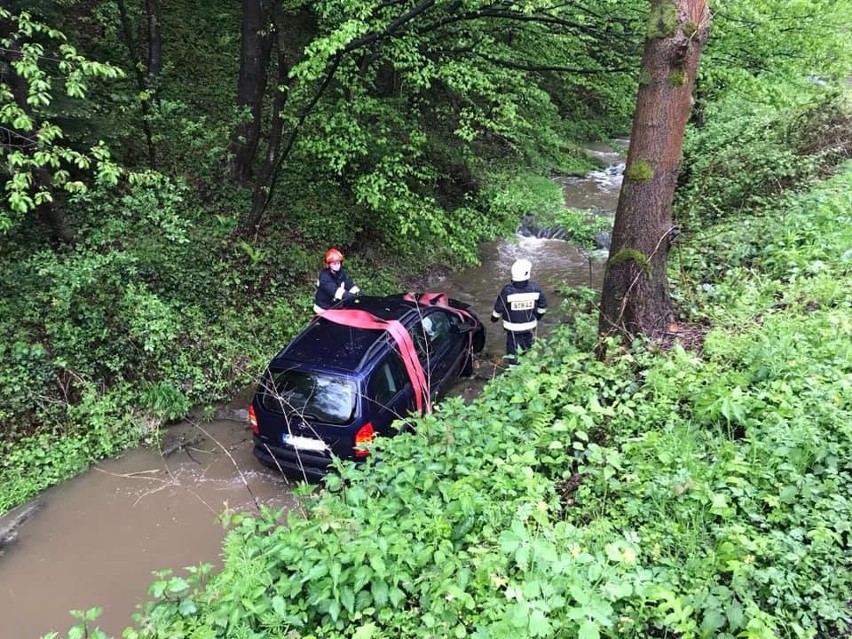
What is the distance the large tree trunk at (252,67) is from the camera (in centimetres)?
1015

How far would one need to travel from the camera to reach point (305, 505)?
12.5ft

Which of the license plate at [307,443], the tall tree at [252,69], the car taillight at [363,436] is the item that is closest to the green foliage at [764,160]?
the car taillight at [363,436]

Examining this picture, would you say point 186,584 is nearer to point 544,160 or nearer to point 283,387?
point 283,387

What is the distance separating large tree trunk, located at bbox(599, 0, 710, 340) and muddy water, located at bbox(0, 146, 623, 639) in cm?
335

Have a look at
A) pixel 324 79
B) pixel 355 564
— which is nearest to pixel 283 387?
pixel 355 564

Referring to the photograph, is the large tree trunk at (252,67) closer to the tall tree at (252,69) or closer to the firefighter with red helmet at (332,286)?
the tall tree at (252,69)

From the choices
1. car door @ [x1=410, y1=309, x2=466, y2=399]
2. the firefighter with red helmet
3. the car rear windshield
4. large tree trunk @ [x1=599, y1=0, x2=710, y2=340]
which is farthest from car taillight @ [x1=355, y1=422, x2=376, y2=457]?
the firefighter with red helmet

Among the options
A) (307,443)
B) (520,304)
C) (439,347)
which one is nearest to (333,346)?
(307,443)

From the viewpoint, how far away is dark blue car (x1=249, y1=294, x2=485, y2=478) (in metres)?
5.73

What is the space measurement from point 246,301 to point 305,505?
6182 millimetres

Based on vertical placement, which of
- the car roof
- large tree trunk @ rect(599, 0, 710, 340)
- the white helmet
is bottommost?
the car roof

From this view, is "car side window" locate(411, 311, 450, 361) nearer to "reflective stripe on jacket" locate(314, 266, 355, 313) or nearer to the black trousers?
the black trousers

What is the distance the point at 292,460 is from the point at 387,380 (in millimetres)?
1389

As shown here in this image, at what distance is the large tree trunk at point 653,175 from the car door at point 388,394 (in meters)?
2.30
